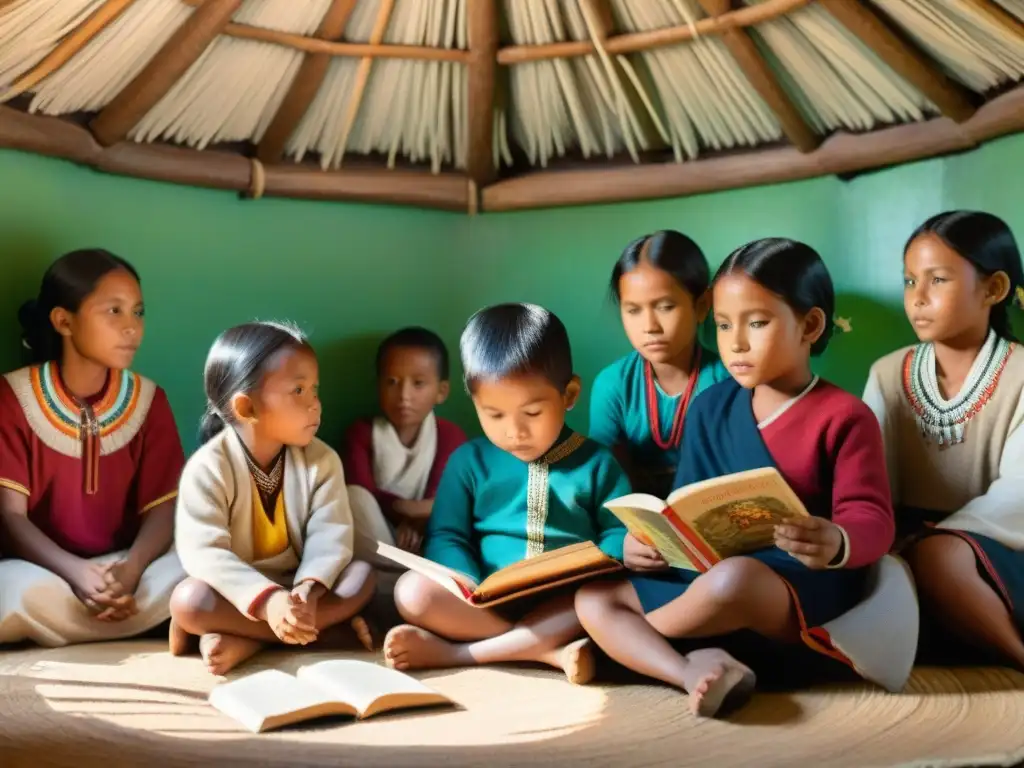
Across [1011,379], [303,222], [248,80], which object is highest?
[248,80]

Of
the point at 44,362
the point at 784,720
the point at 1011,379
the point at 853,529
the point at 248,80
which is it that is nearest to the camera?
the point at 784,720

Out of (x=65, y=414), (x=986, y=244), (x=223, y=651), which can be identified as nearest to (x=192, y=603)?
(x=223, y=651)

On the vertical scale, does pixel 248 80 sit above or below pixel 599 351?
above

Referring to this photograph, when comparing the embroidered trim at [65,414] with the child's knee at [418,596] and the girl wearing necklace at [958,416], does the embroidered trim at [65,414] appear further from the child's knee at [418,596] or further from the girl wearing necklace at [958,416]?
the girl wearing necklace at [958,416]

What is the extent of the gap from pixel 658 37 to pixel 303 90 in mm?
859

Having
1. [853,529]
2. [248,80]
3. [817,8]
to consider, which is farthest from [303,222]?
[853,529]

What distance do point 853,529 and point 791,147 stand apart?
1.20m

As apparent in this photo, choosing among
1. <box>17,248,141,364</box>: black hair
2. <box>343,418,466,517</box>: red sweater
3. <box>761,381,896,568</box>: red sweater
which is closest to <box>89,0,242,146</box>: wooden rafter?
<box>17,248,141,364</box>: black hair

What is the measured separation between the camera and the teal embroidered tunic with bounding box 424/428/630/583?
6.77ft

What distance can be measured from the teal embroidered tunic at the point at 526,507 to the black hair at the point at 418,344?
63cm

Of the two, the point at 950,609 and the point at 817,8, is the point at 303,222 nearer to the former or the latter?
the point at 817,8

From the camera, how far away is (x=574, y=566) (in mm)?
1797

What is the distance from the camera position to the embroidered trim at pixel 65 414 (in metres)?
2.24

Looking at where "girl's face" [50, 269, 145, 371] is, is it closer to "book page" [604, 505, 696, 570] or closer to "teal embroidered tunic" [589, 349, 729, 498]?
"teal embroidered tunic" [589, 349, 729, 498]
